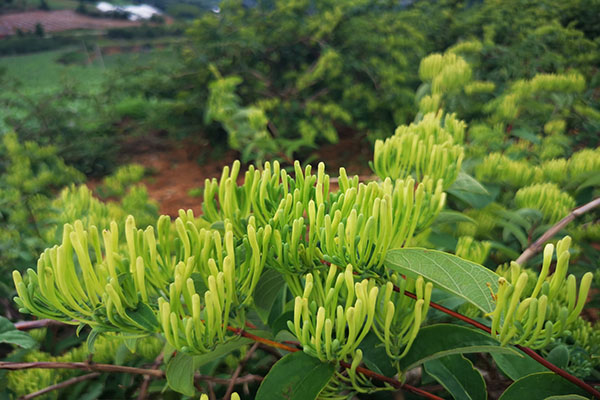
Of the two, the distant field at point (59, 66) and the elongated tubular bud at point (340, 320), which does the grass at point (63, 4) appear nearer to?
the distant field at point (59, 66)

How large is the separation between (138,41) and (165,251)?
15.1 ft

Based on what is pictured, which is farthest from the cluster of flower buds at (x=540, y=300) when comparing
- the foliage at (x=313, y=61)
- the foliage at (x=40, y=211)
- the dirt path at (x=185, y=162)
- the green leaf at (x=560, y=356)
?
the dirt path at (x=185, y=162)

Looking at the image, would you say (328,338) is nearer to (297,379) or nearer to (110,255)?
(297,379)

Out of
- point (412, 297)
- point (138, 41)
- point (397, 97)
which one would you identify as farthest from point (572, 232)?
point (138, 41)

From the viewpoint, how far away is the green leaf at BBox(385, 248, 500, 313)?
0.44 m

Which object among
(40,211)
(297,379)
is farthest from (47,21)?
(297,379)

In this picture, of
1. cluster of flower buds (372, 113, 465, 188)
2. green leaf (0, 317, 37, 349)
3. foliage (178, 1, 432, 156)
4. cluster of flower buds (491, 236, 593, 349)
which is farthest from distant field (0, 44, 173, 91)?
cluster of flower buds (491, 236, 593, 349)

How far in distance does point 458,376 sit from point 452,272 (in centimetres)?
20

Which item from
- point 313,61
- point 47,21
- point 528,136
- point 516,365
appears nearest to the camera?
point 516,365

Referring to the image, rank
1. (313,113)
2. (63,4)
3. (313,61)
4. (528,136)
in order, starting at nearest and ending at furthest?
(528,136) → (313,113) → (313,61) → (63,4)

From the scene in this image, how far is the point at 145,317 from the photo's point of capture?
436 millimetres

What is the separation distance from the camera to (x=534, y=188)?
3.03ft

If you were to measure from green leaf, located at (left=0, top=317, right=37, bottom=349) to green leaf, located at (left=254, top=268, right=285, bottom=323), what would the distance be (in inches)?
13.2

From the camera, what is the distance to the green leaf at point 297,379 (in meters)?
0.46
